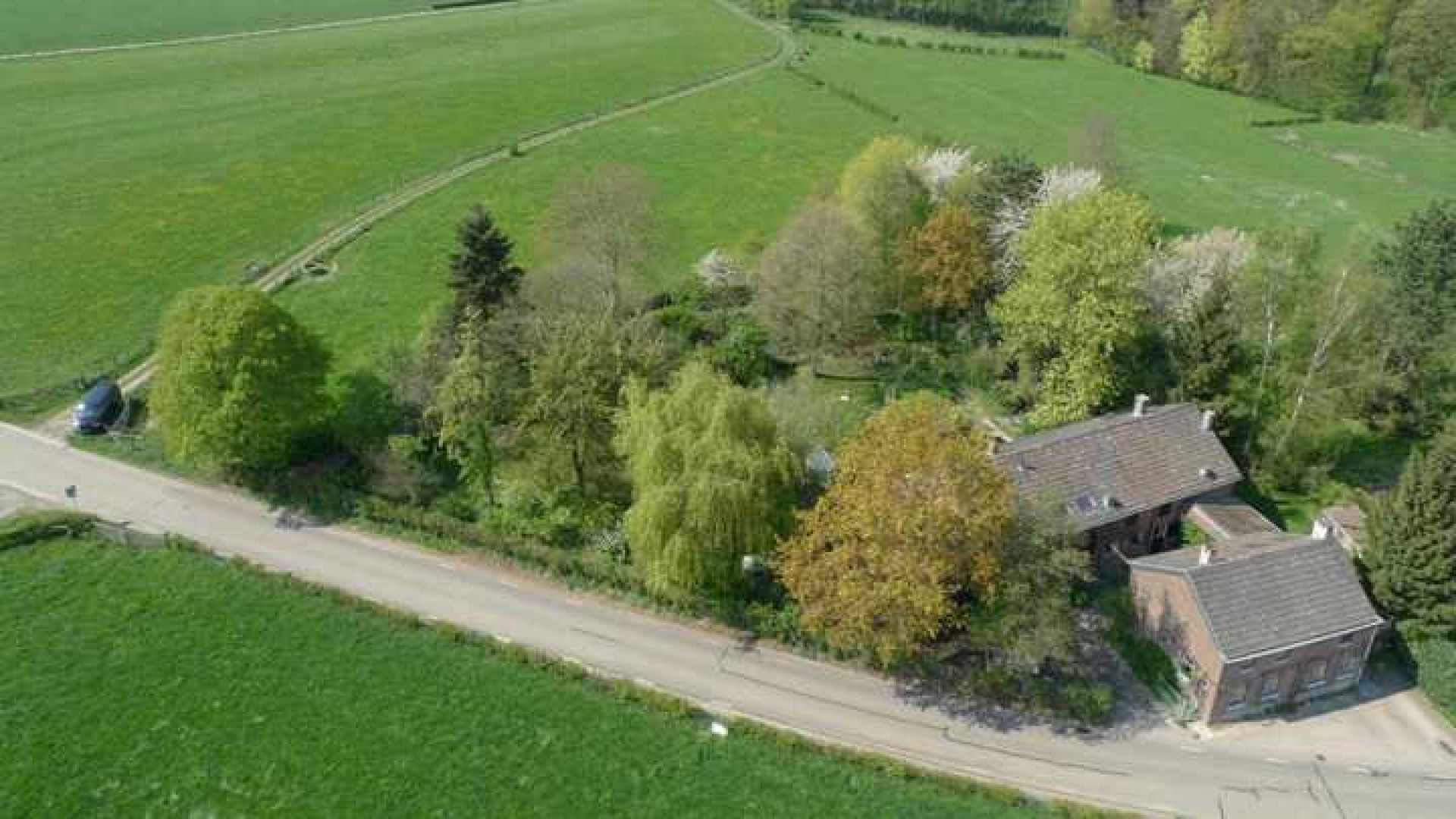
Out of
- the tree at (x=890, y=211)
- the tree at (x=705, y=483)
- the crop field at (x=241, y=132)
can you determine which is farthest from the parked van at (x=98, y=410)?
the tree at (x=890, y=211)

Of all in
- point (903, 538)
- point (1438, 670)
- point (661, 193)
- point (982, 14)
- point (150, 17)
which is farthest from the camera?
point (982, 14)

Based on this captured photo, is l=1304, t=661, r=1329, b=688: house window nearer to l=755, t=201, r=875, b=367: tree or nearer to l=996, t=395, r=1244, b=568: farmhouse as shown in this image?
l=996, t=395, r=1244, b=568: farmhouse

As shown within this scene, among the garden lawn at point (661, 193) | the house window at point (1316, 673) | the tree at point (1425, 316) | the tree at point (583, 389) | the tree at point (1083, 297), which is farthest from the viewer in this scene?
the garden lawn at point (661, 193)

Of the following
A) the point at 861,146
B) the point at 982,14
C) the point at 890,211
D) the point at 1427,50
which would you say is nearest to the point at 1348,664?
the point at 890,211

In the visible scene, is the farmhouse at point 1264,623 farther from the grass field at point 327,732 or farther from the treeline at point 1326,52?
the treeline at point 1326,52

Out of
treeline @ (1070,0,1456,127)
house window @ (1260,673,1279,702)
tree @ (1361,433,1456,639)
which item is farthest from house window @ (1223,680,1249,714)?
treeline @ (1070,0,1456,127)

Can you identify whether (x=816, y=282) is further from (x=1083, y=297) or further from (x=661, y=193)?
(x=661, y=193)
